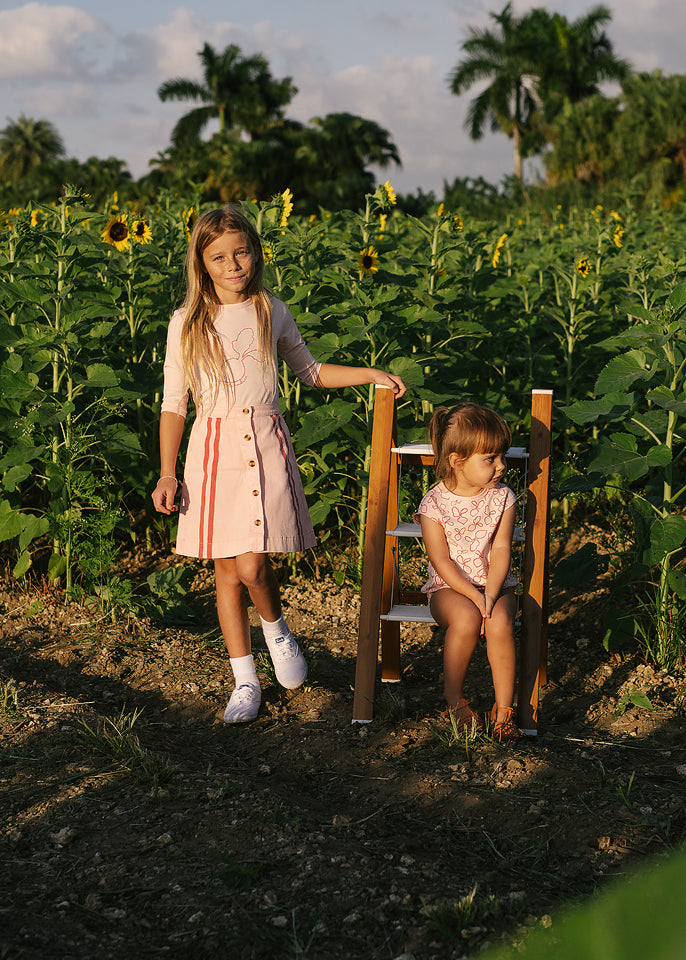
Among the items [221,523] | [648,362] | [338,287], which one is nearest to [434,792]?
[221,523]

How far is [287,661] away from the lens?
3592 mm

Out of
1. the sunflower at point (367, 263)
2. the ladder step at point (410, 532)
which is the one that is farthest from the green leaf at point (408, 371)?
the ladder step at point (410, 532)

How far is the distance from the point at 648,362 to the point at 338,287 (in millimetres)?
1683

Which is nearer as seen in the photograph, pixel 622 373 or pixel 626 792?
pixel 626 792

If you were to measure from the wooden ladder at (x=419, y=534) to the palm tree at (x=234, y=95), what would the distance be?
44.7 m

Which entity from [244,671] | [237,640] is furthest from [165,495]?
[244,671]

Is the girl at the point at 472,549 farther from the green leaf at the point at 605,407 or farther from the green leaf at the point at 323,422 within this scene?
the green leaf at the point at 323,422

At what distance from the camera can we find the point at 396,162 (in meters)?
41.6

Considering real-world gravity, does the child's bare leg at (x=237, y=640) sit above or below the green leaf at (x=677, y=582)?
below

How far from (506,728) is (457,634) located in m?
0.35

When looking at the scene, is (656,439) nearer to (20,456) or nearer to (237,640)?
(237,640)

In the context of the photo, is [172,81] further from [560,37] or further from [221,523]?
[221,523]

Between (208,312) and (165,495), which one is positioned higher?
(208,312)

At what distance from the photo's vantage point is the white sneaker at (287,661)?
359 cm
